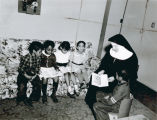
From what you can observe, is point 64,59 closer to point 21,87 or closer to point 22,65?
point 22,65

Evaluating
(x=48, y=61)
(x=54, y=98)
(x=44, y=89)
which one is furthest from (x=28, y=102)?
(x=48, y=61)

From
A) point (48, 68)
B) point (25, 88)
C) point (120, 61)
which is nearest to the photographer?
point (120, 61)

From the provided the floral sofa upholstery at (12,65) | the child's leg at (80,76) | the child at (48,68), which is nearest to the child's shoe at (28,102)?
the floral sofa upholstery at (12,65)

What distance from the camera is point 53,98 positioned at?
4.06m

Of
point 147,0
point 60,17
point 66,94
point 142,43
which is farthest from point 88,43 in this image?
point 147,0

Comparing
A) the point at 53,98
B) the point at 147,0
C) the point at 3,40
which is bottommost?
the point at 53,98

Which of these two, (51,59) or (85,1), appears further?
(85,1)

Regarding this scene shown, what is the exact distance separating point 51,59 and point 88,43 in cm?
108

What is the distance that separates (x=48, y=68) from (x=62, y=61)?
39cm

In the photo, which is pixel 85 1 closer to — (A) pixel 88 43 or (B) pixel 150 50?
(A) pixel 88 43

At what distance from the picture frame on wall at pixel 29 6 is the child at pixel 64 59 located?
0.95 m

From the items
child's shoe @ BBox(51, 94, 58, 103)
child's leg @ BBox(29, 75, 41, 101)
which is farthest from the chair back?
child's leg @ BBox(29, 75, 41, 101)

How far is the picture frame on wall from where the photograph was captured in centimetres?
423

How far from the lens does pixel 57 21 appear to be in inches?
184
